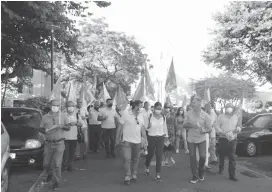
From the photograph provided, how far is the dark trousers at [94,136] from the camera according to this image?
12.3 metres

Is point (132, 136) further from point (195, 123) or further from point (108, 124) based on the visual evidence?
point (108, 124)

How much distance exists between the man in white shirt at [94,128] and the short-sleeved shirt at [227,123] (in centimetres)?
498

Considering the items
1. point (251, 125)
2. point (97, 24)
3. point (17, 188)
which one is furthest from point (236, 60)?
point (17, 188)

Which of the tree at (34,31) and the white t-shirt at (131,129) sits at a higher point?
the tree at (34,31)

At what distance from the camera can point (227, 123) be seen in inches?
326

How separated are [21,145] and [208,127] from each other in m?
4.31

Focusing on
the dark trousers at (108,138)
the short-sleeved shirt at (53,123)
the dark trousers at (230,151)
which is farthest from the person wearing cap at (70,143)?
the dark trousers at (230,151)

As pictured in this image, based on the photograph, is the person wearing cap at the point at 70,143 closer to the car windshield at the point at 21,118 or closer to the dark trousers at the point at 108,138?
the car windshield at the point at 21,118

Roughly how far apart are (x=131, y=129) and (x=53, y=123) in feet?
5.34

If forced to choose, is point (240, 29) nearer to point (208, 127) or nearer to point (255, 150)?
point (255, 150)

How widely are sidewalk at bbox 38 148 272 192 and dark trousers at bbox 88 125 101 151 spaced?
8.33 ft

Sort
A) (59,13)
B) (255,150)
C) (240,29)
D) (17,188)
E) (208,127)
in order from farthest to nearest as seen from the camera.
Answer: (240,29), (59,13), (255,150), (208,127), (17,188)

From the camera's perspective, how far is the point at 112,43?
1266 inches

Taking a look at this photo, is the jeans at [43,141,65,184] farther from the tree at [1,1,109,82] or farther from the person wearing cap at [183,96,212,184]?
the tree at [1,1,109,82]
